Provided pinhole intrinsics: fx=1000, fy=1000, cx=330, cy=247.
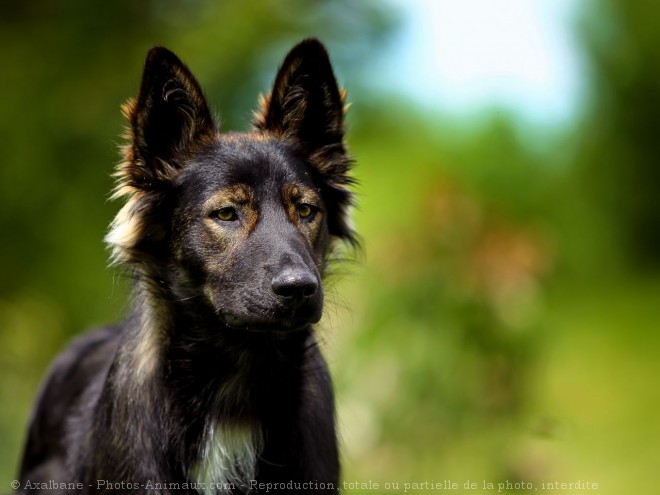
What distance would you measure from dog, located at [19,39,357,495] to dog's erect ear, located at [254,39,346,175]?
0.02 m

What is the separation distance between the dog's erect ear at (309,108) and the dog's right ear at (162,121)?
430 millimetres

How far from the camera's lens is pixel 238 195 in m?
5.04

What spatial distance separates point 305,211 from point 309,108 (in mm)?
732

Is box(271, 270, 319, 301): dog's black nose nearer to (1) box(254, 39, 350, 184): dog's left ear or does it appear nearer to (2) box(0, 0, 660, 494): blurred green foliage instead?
(2) box(0, 0, 660, 494): blurred green foliage

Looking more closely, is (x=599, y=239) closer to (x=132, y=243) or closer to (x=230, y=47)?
(x=230, y=47)

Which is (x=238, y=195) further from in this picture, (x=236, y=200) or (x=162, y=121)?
(x=162, y=121)

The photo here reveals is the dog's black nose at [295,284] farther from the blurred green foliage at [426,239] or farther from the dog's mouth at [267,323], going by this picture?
the blurred green foliage at [426,239]

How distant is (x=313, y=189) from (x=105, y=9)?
10.6 m

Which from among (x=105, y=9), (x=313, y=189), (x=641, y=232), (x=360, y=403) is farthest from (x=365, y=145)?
(x=313, y=189)

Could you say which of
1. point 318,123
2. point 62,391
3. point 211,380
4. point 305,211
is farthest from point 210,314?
point 62,391

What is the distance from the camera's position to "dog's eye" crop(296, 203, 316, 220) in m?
5.18

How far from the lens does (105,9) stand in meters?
14.8

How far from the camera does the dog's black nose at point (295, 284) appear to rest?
4.62m

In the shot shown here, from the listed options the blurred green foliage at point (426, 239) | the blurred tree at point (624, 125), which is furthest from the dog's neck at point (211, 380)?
the blurred tree at point (624, 125)
